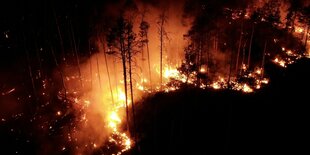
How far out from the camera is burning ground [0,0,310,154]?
70.2 ft

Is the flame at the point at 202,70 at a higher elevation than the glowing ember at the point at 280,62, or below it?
below

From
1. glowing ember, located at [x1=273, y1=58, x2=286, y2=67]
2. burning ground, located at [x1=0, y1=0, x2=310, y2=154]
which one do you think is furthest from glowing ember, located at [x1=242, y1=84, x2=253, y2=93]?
glowing ember, located at [x1=273, y1=58, x2=286, y2=67]

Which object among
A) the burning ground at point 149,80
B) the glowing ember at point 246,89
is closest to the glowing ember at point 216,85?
the burning ground at point 149,80

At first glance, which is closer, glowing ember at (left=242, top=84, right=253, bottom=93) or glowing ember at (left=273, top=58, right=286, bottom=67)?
glowing ember at (left=242, top=84, right=253, bottom=93)

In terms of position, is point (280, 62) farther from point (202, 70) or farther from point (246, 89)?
point (202, 70)

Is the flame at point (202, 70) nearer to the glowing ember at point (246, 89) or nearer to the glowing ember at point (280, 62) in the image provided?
the glowing ember at point (246, 89)

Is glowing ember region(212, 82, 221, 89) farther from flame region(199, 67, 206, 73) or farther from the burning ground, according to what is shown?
flame region(199, 67, 206, 73)

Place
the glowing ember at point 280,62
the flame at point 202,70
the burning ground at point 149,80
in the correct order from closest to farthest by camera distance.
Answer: the burning ground at point 149,80 < the glowing ember at point 280,62 < the flame at point 202,70

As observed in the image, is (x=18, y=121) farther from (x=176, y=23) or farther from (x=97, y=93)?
(x=176, y=23)

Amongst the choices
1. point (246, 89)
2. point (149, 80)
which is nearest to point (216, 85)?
point (246, 89)

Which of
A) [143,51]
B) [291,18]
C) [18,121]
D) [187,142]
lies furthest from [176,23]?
[18,121]

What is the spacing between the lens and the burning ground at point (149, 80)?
2139 cm

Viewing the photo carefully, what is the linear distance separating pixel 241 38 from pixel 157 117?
744 inches

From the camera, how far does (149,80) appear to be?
1236 inches
